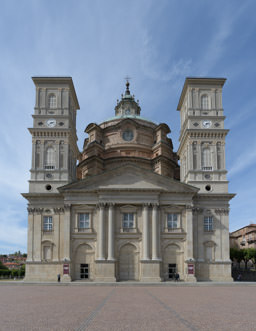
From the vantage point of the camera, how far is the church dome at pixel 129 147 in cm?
5741

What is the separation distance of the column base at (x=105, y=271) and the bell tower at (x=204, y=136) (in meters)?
14.0

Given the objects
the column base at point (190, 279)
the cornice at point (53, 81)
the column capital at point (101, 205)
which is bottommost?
the column base at point (190, 279)

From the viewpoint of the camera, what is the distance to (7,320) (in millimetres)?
15625

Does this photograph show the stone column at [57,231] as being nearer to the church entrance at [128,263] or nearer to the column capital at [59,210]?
the column capital at [59,210]

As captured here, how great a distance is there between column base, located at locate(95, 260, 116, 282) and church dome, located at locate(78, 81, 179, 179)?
16718mm

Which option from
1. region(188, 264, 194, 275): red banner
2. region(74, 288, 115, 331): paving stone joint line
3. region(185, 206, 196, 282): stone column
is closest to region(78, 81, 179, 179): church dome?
region(185, 206, 196, 282): stone column

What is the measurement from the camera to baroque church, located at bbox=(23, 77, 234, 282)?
44906mm

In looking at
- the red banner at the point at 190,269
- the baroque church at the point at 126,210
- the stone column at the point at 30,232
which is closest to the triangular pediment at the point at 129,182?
the baroque church at the point at 126,210

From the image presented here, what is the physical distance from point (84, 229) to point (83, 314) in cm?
2861

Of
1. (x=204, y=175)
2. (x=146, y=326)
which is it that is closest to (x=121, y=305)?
(x=146, y=326)

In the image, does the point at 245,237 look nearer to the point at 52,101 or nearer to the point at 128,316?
the point at 52,101

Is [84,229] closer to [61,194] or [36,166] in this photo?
[61,194]

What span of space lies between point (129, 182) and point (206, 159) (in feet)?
35.1

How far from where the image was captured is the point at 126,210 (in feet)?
150
